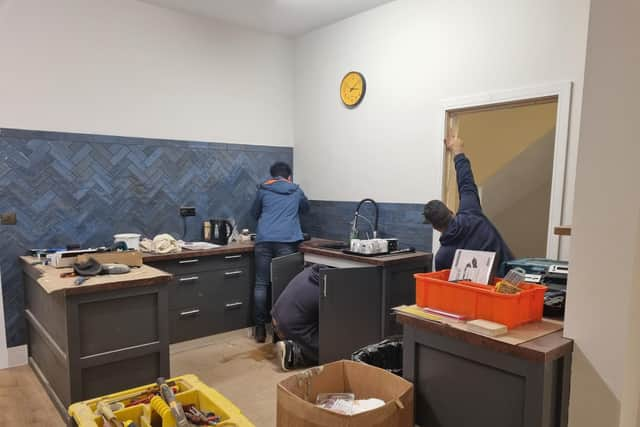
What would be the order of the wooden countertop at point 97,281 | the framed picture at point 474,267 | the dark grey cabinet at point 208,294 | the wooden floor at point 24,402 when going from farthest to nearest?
the dark grey cabinet at point 208,294
the wooden floor at point 24,402
the wooden countertop at point 97,281
the framed picture at point 474,267

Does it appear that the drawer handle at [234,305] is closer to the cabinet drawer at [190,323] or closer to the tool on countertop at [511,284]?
the cabinet drawer at [190,323]

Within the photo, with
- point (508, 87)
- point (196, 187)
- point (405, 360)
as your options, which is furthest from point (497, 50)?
point (196, 187)

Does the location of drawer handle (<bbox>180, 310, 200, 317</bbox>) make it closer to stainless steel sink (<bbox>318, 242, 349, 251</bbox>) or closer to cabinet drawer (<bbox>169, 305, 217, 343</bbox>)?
cabinet drawer (<bbox>169, 305, 217, 343</bbox>)

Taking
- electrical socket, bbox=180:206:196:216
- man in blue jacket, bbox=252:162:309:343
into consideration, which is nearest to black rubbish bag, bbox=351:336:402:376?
man in blue jacket, bbox=252:162:309:343

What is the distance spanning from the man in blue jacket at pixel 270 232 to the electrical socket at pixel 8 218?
2.07m

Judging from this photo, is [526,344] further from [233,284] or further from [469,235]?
[233,284]

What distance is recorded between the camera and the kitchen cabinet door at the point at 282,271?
4.03 metres

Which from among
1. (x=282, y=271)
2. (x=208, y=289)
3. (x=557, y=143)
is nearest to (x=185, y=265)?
(x=208, y=289)

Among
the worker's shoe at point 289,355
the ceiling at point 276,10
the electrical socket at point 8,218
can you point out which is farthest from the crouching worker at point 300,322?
the ceiling at point 276,10

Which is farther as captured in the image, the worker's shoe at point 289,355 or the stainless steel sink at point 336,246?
the stainless steel sink at point 336,246

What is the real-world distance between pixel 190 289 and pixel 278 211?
1.13 metres

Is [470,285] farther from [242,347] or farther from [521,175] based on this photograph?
[521,175]

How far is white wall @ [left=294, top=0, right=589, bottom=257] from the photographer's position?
3.02 m

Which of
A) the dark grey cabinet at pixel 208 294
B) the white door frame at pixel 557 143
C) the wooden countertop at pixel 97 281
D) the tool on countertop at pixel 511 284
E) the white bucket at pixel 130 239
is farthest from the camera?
the dark grey cabinet at pixel 208 294
